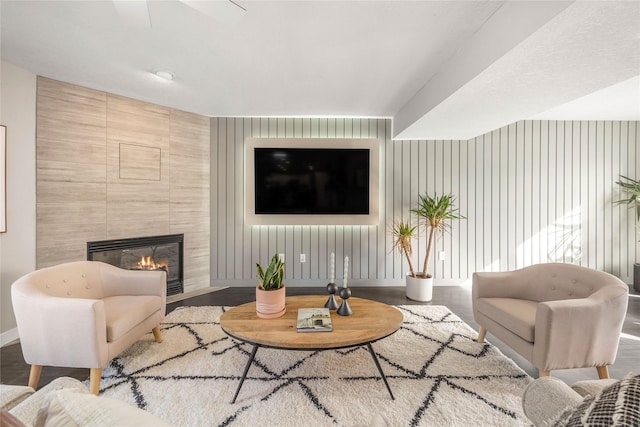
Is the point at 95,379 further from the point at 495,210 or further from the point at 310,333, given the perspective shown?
the point at 495,210

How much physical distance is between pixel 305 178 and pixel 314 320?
2.48 m

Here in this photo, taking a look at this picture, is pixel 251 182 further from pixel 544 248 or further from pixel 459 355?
pixel 544 248

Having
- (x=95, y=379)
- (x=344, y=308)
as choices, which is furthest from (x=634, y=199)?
(x=95, y=379)

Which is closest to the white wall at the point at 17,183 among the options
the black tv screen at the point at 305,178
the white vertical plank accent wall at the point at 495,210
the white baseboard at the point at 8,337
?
the white baseboard at the point at 8,337

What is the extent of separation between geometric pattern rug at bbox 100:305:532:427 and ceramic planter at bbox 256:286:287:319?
43cm

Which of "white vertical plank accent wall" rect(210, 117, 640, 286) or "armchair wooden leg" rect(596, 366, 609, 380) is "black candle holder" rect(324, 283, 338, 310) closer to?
"armchair wooden leg" rect(596, 366, 609, 380)

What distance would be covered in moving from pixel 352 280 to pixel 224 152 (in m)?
2.69

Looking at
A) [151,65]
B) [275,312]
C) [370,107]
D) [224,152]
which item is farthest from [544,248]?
[151,65]

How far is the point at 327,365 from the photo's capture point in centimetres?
205

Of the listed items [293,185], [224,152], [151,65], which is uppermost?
[151,65]

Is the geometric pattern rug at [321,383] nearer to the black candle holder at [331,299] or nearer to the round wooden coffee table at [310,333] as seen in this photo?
the round wooden coffee table at [310,333]

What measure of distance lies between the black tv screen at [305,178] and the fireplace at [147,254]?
124cm

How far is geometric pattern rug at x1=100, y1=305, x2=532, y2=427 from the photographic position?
1.58 metres

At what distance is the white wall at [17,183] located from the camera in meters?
2.50
